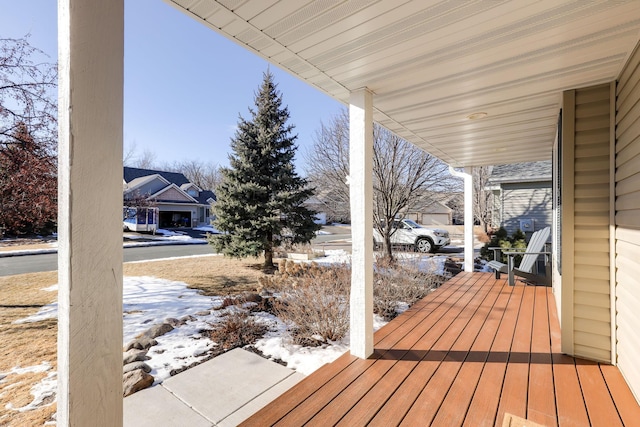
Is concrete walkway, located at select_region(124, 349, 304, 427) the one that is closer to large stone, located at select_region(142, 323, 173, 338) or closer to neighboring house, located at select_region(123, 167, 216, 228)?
large stone, located at select_region(142, 323, 173, 338)

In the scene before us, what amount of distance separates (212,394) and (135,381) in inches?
29.9

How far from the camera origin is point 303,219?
9.50m

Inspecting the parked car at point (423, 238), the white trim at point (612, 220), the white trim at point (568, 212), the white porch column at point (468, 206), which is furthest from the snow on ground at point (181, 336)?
the parked car at point (423, 238)

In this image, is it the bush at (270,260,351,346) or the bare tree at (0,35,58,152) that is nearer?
the bush at (270,260,351,346)

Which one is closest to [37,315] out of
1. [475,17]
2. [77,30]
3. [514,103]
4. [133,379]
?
[133,379]

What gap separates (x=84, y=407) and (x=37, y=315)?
6077 millimetres

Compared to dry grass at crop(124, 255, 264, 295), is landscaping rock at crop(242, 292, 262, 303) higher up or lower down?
higher up

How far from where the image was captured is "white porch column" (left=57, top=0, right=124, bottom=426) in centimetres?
98

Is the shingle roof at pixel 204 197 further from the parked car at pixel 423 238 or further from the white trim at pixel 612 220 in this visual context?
the white trim at pixel 612 220

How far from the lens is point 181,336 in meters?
4.06

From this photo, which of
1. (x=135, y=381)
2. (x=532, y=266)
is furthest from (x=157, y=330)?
(x=532, y=266)

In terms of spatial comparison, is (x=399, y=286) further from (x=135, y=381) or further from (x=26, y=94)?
(x=26, y=94)

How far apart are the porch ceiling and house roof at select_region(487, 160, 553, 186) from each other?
7829mm

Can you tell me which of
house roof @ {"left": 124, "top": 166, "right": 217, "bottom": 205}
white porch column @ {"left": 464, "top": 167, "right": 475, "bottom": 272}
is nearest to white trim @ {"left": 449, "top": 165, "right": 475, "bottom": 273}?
white porch column @ {"left": 464, "top": 167, "right": 475, "bottom": 272}
